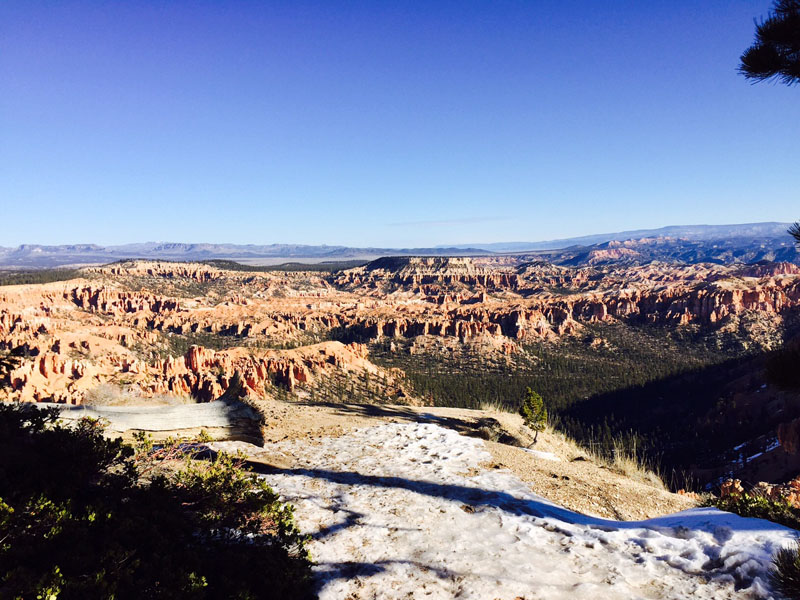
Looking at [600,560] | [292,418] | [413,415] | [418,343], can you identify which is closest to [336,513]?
[600,560]

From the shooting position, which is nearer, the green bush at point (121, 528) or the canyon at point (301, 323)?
the green bush at point (121, 528)

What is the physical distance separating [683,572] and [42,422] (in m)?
9.51

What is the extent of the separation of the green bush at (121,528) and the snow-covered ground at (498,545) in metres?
1.02

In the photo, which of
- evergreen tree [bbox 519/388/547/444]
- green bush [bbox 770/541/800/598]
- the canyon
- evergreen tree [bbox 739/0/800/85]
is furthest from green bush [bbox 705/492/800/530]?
the canyon

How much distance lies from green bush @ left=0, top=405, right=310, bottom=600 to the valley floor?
1.03m

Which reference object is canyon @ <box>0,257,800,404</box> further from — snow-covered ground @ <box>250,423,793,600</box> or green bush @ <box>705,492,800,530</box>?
green bush @ <box>705,492,800,530</box>

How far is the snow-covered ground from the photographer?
203 inches

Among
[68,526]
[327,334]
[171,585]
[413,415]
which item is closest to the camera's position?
[171,585]

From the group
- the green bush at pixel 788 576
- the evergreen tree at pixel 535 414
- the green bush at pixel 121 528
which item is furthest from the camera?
the evergreen tree at pixel 535 414

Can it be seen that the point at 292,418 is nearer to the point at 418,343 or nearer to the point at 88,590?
the point at 88,590

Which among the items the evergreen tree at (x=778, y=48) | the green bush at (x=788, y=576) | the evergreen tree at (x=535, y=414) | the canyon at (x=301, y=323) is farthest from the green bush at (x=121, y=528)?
the canyon at (x=301, y=323)

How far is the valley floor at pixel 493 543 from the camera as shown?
5156 mm

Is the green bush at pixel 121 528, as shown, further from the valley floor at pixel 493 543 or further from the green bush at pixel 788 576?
the green bush at pixel 788 576

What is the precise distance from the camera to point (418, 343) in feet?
343
